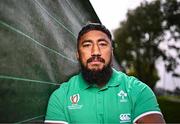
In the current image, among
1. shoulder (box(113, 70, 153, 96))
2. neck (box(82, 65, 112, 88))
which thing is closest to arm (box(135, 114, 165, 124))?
shoulder (box(113, 70, 153, 96))

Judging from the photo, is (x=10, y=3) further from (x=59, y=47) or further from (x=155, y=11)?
(x=155, y=11)

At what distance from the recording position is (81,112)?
2170 millimetres

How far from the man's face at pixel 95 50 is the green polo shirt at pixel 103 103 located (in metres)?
0.14

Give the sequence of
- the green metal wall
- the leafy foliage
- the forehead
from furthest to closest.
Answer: the leafy foliage
the forehead
the green metal wall

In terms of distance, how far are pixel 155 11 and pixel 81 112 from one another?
105ft

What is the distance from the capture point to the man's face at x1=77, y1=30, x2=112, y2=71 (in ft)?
7.47

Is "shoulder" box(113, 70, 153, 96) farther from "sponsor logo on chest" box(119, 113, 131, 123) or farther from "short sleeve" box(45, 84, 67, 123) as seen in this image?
"short sleeve" box(45, 84, 67, 123)

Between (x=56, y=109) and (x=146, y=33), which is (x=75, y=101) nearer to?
(x=56, y=109)

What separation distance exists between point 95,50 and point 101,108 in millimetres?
379

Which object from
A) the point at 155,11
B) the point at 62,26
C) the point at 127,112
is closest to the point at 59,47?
the point at 62,26

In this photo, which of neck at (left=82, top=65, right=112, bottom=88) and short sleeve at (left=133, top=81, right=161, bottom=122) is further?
neck at (left=82, top=65, right=112, bottom=88)

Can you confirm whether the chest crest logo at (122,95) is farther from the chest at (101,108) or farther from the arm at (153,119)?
the arm at (153,119)

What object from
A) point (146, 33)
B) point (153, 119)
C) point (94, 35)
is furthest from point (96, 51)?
point (146, 33)

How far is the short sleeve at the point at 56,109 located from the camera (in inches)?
87.2
